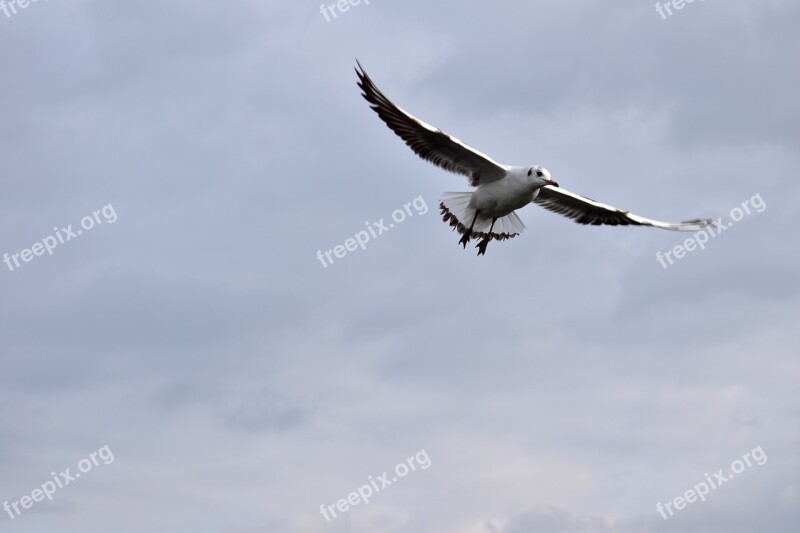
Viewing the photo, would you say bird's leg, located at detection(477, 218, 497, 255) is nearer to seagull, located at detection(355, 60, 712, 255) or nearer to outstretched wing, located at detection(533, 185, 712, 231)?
seagull, located at detection(355, 60, 712, 255)

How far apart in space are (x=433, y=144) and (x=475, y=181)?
2022 mm

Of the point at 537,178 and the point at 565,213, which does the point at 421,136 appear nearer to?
the point at 537,178

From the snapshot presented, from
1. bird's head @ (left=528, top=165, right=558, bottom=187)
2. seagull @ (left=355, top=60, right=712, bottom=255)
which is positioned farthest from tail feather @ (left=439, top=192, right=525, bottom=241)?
bird's head @ (left=528, top=165, right=558, bottom=187)

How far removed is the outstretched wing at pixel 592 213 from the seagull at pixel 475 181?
0.07m

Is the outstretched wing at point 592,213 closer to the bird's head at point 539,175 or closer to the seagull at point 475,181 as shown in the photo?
the seagull at point 475,181

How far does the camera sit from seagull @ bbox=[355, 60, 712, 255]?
30891 millimetres

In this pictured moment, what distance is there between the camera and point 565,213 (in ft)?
121

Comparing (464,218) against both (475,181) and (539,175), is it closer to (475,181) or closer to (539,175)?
(475,181)

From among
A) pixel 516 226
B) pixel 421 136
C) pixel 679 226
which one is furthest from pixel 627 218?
pixel 421 136

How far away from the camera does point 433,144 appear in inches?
1251

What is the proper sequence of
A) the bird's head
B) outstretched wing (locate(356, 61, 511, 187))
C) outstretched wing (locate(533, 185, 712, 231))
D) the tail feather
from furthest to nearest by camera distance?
outstretched wing (locate(533, 185, 712, 231)) → the tail feather → the bird's head → outstretched wing (locate(356, 61, 511, 187))

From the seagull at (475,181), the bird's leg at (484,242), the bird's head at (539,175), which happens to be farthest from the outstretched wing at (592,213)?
the bird's head at (539,175)

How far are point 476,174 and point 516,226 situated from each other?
2480 mm

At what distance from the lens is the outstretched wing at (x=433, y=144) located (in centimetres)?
3061
